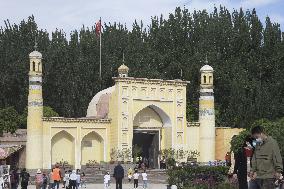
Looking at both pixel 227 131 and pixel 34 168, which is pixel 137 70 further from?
pixel 34 168

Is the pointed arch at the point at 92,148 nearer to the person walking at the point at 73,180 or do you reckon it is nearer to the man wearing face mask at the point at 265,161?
the person walking at the point at 73,180

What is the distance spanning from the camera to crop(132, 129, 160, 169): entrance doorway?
40812 mm

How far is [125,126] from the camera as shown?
3806 centimetres

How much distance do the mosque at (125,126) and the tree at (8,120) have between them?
15.8 feet

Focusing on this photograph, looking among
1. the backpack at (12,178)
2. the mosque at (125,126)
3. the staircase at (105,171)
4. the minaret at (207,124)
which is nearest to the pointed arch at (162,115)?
the mosque at (125,126)

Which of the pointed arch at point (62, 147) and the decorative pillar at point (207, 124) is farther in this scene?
the decorative pillar at point (207, 124)

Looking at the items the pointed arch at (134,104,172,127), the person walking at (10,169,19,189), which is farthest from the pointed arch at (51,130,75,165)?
the person walking at (10,169,19,189)

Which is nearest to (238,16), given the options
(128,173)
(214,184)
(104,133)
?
(104,133)

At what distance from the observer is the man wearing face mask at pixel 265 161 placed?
838 centimetres

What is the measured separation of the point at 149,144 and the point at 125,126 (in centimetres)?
401

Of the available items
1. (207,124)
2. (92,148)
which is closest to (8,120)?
(92,148)

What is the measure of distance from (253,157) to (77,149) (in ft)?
97.4

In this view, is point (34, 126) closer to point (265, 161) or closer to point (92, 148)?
point (92, 148)

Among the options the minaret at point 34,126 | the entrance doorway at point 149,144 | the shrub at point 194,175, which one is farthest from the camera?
the entrance doorway at point 149,144
